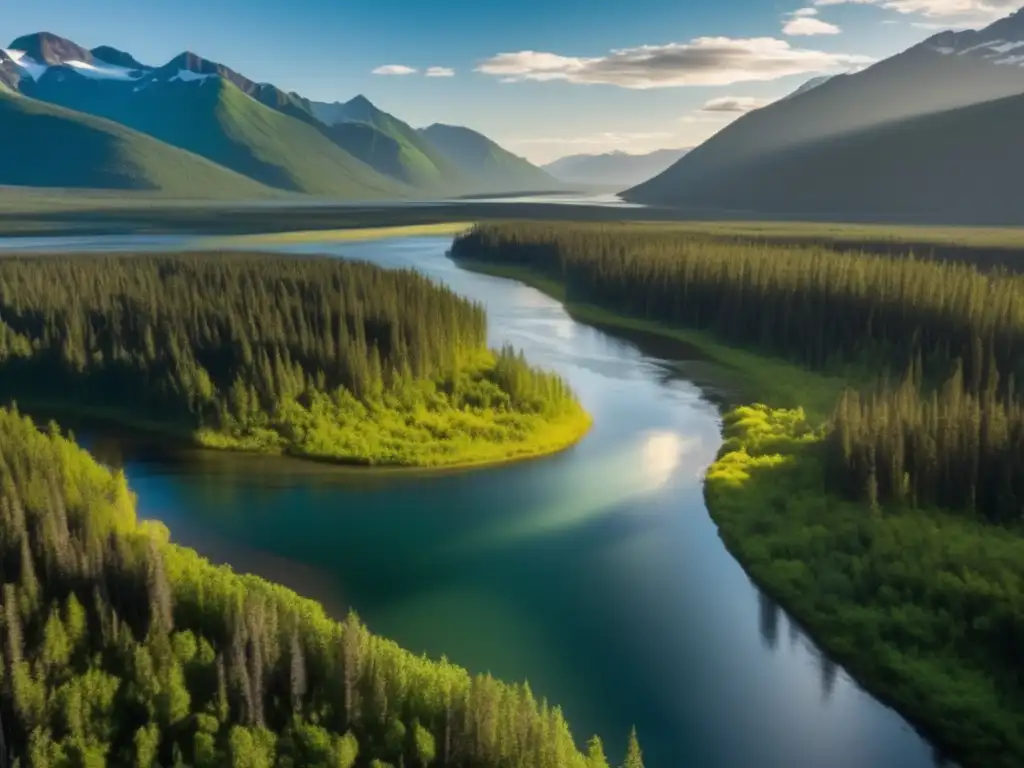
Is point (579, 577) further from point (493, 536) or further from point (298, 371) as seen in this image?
point (298, 371)

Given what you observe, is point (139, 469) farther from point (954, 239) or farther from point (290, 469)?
point (954, 239)

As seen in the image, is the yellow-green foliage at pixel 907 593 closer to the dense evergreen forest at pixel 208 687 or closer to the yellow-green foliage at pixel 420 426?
the dense evergreen forest at pixel 208 687

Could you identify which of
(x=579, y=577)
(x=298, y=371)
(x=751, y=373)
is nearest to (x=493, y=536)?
(x=579, y=577)

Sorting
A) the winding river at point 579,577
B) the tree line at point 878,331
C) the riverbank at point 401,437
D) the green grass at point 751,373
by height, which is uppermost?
the tree line at point 878,331

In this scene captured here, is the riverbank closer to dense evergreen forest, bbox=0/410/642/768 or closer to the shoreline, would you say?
the shoreline

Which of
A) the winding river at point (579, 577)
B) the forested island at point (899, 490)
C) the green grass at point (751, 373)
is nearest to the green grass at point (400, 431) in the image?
the winding river at point (579, 577)

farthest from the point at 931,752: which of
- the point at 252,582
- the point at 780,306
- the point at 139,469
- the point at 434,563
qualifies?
the point at 780,306

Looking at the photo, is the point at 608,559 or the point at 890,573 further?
the point at 608,559
